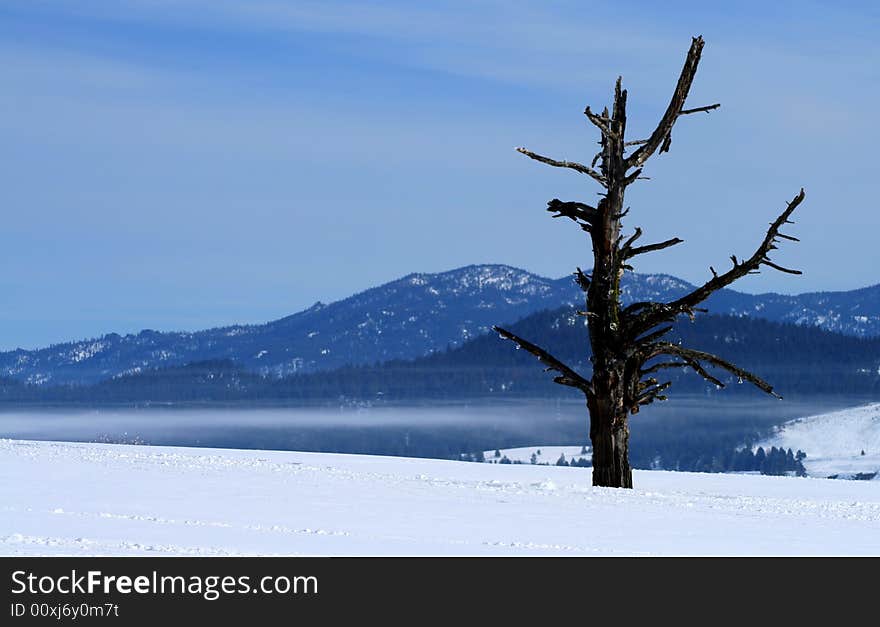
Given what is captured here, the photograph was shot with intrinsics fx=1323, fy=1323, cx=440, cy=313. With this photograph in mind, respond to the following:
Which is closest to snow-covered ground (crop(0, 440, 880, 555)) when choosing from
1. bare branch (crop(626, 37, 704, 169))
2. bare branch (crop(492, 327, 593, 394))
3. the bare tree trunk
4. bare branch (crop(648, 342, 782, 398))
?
the bare tree trunk

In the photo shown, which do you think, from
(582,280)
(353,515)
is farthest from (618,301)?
(353,515)

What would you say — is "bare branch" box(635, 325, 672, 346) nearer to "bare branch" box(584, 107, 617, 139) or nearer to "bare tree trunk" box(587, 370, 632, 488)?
"bare tree trunk" box(587, 370, 632, 488)

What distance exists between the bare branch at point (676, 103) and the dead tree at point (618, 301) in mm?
19

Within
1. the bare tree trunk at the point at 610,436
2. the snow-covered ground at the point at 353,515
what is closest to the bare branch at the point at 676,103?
the bare tree trunk at the point at 610,436

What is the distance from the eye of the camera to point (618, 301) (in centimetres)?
2541

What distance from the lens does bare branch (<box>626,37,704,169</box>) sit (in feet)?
84.0

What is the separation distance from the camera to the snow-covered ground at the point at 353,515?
1360 centimetres

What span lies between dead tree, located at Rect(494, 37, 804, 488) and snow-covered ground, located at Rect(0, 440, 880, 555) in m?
2.30

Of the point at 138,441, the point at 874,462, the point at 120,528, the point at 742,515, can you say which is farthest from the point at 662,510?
the point at 874,462

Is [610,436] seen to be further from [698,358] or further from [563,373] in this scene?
[698,358]

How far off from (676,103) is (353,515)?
12.8 meters

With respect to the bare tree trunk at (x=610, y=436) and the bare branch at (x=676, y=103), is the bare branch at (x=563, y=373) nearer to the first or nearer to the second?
the bare tree trunk at (x=610, y=436)
